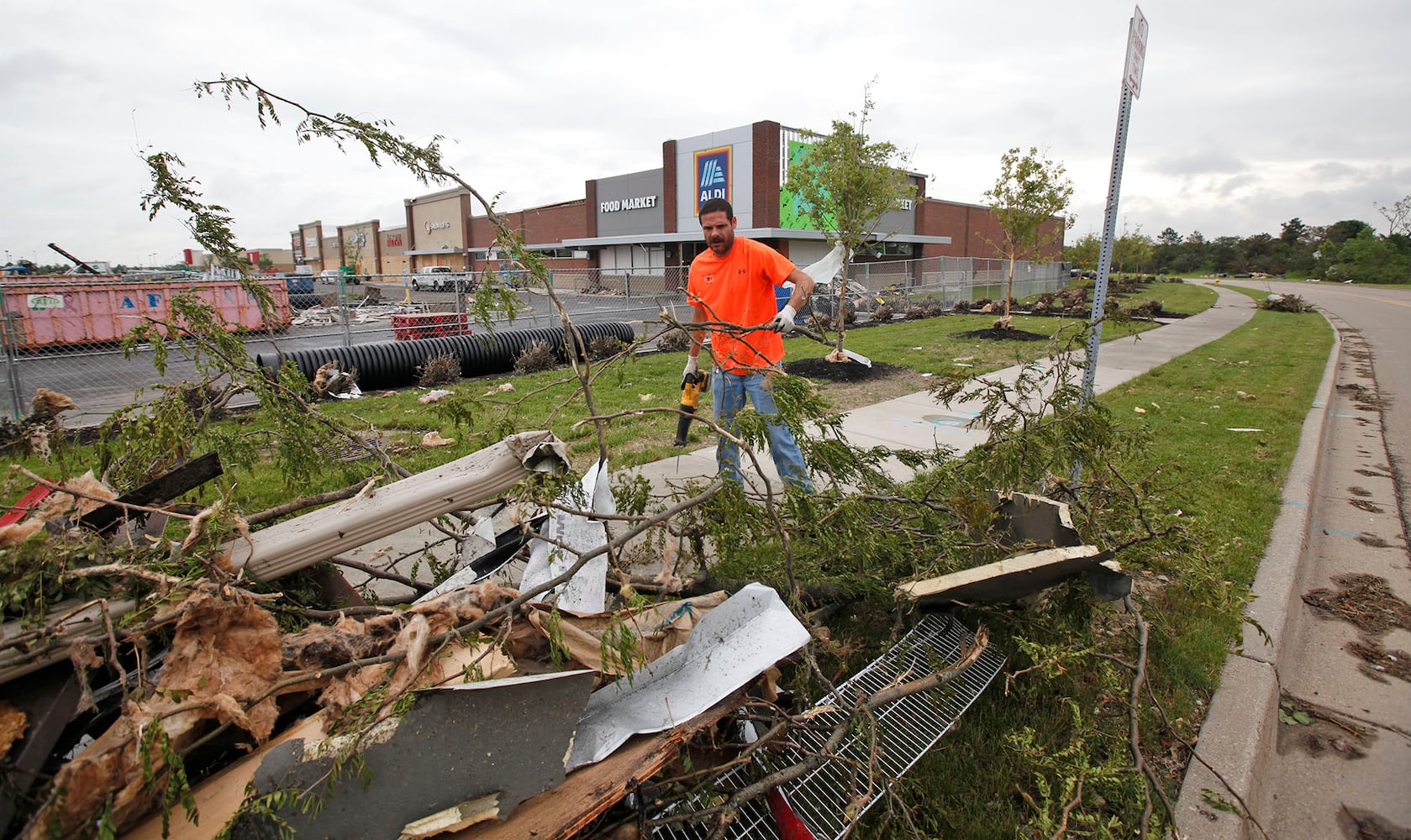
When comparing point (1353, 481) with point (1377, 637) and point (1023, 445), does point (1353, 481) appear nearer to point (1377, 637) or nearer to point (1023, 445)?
point (1377, 637)

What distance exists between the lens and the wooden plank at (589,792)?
1.52 metres

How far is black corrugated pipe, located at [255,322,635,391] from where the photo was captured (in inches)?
389

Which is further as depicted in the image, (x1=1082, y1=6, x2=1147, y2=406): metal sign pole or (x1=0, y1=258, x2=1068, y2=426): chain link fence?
(x1=0, y1=258, x2=1068, y2=426): chain link fence

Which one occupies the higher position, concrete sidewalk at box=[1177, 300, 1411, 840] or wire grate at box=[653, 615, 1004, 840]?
wire grate at box=[653, 615, 1004, 840]

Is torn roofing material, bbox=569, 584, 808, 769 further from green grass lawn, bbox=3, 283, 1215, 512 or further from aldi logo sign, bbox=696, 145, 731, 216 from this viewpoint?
aldi logo sign, bbox=696, 145, 731, 216

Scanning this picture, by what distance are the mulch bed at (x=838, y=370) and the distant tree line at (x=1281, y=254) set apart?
115 feet

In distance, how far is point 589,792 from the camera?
63.6 inches

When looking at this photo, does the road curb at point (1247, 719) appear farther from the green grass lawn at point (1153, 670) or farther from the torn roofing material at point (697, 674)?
the torn roofing material at point (697, 674)

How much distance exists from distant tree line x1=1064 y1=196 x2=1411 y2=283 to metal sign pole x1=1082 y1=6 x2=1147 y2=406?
40.9 meters

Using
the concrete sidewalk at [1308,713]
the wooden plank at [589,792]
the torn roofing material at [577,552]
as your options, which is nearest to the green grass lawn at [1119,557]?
the concrete sidewalk at [1308,713]

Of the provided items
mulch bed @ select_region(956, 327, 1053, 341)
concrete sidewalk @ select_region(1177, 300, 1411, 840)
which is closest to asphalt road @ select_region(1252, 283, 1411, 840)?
concrete sidewalk @ select_region(1177, 300, 1411, 840)

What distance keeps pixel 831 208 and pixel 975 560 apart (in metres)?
12.2

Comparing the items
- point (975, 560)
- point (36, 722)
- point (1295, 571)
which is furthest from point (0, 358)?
point (1295, 571)

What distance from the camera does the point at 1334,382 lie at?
1070 cm
